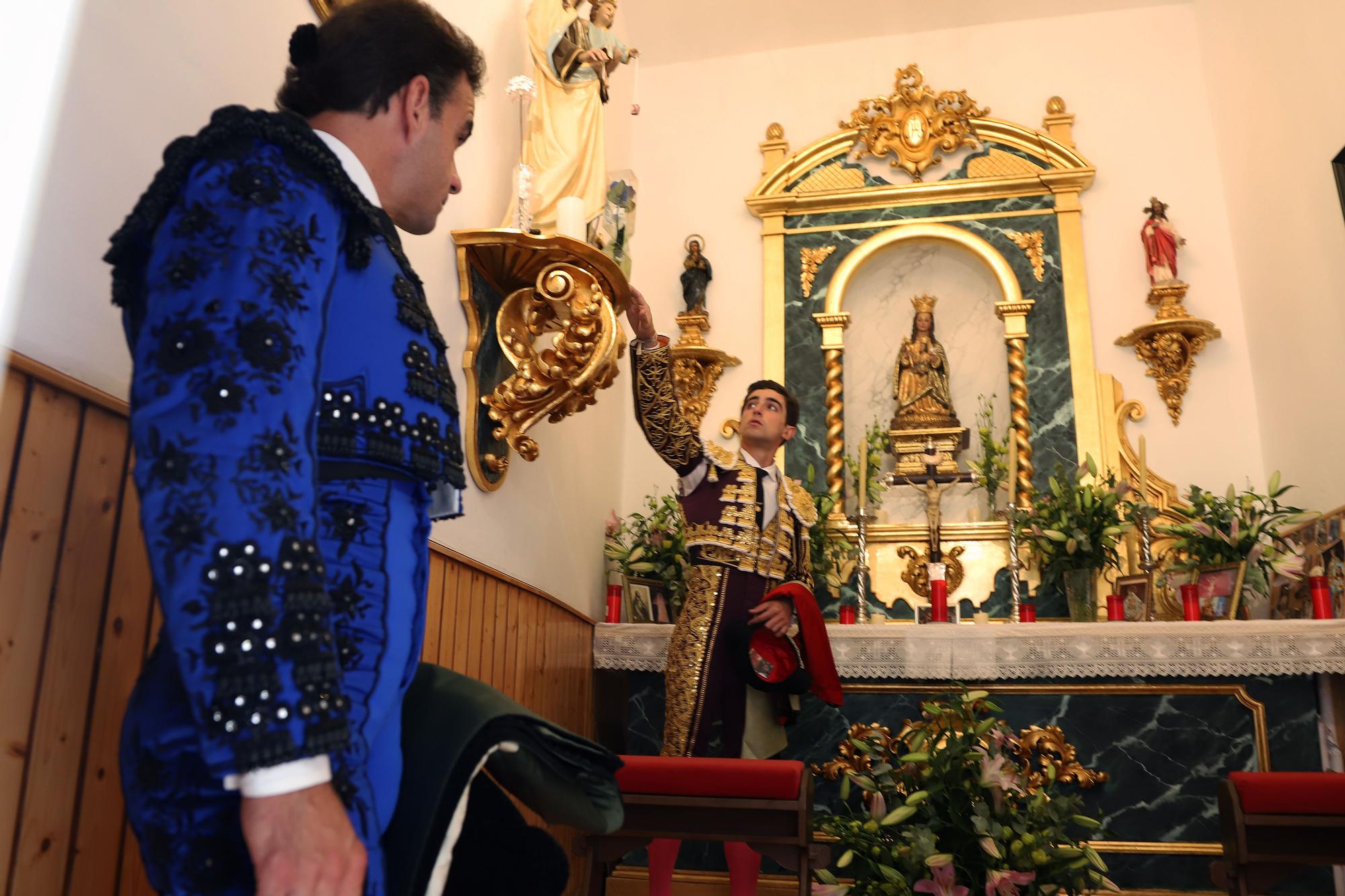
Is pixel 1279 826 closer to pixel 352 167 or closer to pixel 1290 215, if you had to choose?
pixel 352 167

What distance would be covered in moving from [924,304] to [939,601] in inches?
79.2

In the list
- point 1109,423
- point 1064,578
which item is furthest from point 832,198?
point 1064,578

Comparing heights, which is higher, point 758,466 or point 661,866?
point 758,466

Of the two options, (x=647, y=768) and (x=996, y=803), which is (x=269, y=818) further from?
(x=996, y=803)

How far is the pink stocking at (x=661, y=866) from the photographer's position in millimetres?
3361

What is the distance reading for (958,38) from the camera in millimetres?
6355

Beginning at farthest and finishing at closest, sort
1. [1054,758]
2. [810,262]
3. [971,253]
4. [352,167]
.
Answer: [810,262] → [971,253] → [1054,758] → [352,167]

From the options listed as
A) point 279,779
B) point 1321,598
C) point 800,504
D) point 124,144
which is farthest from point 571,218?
point 1321,598

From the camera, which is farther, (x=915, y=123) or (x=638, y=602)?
(x=915, y=123)

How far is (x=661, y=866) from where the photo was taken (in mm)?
3385

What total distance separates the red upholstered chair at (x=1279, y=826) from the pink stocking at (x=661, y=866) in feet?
5.26

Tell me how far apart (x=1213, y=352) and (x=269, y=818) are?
5.74 meters

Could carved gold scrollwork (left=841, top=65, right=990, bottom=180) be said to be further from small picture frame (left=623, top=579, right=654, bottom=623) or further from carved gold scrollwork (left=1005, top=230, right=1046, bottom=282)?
small picture frame (left=623, top=579, right=654, bottom=623)

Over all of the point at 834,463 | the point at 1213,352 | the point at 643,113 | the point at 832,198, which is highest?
the point at 643,113
